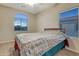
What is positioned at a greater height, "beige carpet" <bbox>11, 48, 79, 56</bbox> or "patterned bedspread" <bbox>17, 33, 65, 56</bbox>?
"patterned bedspread" <bbox>17, 33, 65, 56</bbox>

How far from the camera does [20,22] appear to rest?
1479 mm

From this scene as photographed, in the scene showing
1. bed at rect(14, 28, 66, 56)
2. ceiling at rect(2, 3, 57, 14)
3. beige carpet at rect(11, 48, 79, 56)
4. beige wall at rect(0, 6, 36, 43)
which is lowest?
beige carpet at rect(11, 48, 79, 56)

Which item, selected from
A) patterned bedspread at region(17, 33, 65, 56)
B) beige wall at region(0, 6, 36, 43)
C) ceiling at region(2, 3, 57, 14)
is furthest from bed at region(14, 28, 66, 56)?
ceiling at region(2, 3, 57, 14)

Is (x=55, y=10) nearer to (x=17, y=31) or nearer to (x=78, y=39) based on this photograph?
(x=78, y=39)

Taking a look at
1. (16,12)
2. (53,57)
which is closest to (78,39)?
(53,57)

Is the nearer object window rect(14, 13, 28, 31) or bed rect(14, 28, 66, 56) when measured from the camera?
bed rect(14, 28, 66, 56)

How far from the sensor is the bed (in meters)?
1.32

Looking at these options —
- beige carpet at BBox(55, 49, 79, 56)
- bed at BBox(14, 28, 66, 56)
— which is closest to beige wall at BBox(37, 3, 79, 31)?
bed at BBox(14, 28, 66, 56)

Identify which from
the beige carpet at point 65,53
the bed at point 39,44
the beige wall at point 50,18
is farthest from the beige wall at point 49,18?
the beige carpet at point 65,53

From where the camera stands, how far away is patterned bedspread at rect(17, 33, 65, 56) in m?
1.31

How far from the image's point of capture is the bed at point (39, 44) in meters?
1.32

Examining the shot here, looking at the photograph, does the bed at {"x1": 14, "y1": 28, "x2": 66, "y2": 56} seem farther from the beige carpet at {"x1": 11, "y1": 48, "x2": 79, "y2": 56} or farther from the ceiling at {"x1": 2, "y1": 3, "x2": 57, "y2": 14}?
the ceiling at {"x1": 2, "y1": 3, "x2": 57, "y2": 14}

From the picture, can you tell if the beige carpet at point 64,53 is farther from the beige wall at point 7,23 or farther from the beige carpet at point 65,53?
the beige wall at point 7,23

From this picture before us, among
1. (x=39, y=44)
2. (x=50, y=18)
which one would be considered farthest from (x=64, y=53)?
(x=50, y=18)
